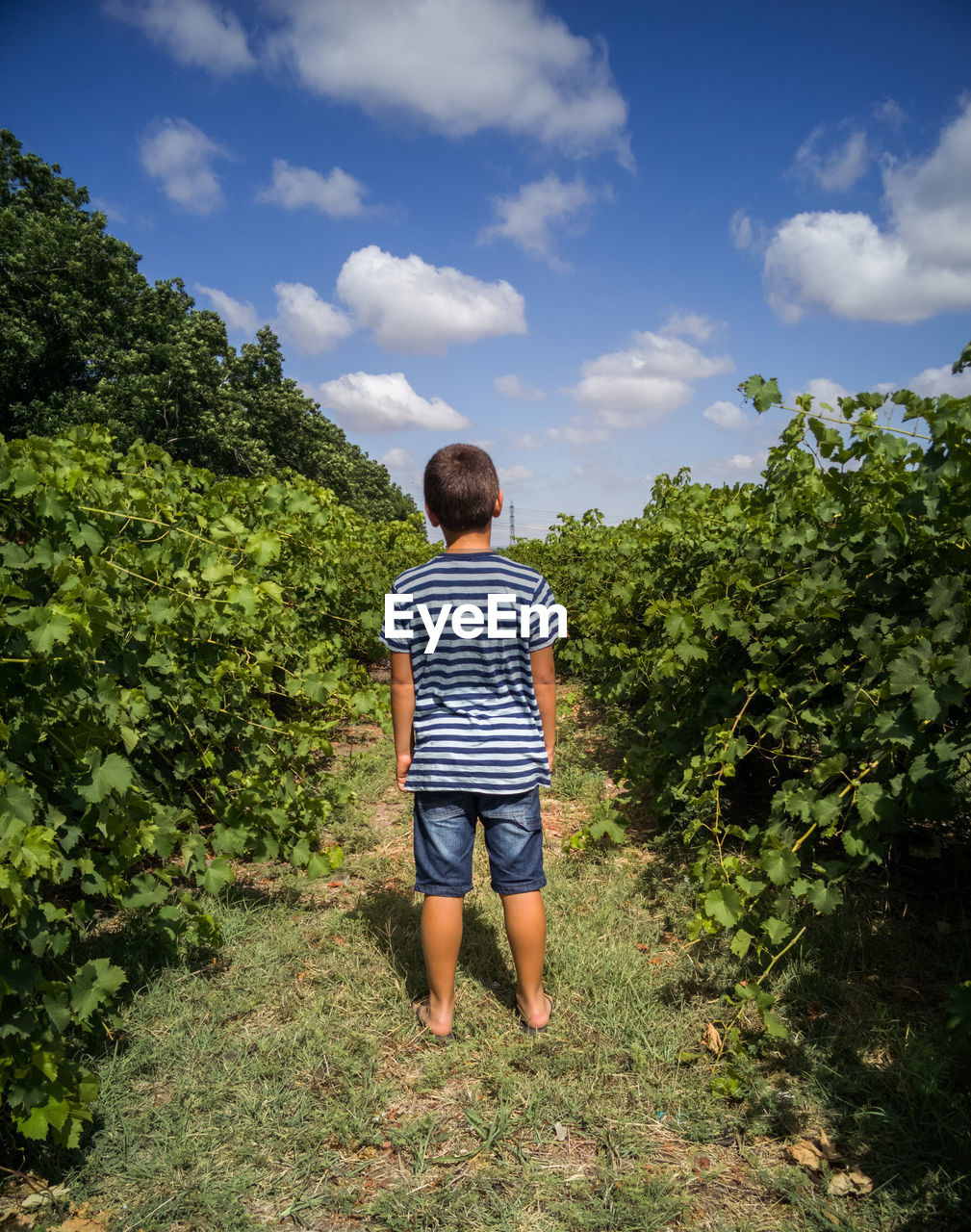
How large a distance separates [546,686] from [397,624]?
0.52m

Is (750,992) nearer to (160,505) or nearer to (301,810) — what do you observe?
(301,810)

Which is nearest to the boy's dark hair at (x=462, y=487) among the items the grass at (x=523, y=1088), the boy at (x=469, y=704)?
the boy at (x=469, y=704)

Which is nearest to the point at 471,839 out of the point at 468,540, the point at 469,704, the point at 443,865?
the point at 443,865

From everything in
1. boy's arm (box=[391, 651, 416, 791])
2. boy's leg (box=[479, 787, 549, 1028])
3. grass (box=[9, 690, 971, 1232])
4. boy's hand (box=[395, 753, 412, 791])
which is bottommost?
grass (box=[9, 690, 971, 1232])

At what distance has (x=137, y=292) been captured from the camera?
2655cm

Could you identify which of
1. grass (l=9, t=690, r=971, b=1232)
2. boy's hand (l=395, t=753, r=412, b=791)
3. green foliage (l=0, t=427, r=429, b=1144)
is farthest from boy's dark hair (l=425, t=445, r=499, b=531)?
grass (l=9, t=690, r=971, b=1232)

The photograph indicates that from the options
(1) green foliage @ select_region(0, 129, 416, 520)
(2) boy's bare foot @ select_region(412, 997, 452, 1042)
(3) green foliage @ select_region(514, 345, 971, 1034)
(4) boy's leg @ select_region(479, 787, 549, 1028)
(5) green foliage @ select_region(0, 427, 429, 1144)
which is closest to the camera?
(5) green foliage @ select_region(0, 427, 429, 1144)

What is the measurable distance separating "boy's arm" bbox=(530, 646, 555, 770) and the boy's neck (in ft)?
1.23

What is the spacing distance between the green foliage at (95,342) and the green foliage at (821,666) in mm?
21344

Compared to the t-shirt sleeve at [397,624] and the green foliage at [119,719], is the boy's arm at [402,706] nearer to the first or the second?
the t-shirt sleeve at [397,624]

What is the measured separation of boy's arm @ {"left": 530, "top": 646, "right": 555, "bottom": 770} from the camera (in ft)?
7.72

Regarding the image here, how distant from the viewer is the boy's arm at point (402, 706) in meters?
2.38

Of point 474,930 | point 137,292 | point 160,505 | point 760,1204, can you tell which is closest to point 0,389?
point 137,292

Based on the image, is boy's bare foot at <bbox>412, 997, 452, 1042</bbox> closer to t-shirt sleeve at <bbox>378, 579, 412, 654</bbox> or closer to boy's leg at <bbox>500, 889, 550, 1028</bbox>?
boy's leg at <bbox>500, 889, 550, 1028</bbox>
